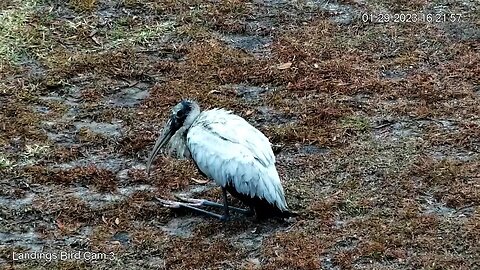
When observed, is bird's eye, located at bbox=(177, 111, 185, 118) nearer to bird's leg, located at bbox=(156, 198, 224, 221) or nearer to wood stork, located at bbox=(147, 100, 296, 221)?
wood stork, located at bbox=(147, 100, 296, 221)

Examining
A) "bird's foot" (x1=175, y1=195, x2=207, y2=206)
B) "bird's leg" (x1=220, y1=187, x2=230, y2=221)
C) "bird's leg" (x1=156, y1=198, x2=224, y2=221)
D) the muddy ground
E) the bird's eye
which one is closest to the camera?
the muddy ground

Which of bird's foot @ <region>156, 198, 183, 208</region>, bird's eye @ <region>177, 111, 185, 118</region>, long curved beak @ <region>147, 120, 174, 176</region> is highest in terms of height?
bird's eye @ <region>177, 111, 185, 118</region>

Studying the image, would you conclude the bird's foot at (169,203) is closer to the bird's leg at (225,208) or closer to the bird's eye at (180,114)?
the bird's leg at (225,208)

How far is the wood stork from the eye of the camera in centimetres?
612

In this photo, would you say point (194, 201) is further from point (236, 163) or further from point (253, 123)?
point (253, 123)

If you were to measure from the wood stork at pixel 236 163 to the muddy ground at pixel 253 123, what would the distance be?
128 millimetres

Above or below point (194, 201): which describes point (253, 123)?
above

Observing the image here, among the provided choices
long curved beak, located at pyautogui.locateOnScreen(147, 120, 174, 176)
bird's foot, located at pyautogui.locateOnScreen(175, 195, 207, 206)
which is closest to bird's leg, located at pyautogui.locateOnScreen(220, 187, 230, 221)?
bird's foot, located at pyautogui.locateOnScreen(175, 195, 207, 206)

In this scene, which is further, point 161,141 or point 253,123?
point 253,123

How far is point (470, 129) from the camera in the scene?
7.25m

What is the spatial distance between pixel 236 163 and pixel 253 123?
147cm

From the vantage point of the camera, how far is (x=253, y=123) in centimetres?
757

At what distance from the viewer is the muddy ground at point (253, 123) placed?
6.03m

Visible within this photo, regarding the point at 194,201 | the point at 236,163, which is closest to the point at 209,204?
the point at 194,201
